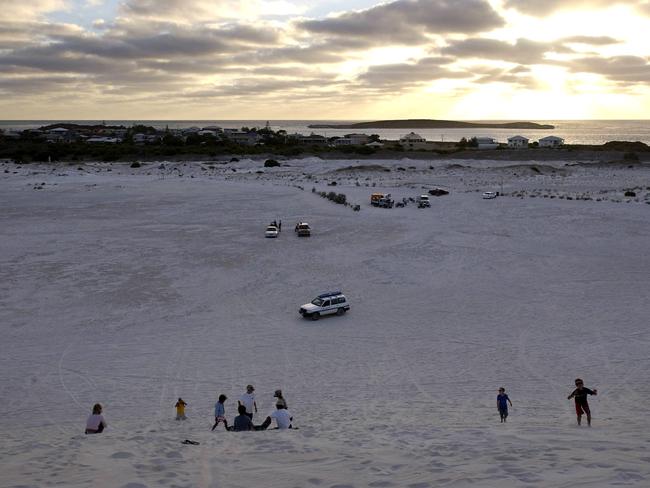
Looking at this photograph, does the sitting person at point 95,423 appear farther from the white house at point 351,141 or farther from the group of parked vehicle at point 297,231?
the white house at point 351,141

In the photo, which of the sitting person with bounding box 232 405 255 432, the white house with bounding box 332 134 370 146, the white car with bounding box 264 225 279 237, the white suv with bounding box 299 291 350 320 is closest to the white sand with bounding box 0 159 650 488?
the white suv with bounding box 299 291 350 320

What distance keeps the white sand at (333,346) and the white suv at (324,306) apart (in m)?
0.42

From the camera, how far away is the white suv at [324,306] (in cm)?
2189

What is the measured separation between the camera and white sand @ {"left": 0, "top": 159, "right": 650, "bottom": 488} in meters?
9.80

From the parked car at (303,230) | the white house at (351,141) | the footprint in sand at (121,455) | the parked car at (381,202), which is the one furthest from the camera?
the white house at (351,141)

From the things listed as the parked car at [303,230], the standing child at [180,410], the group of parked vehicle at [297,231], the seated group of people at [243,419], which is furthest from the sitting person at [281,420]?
the parked car at [303,230]

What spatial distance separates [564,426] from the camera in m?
12.6

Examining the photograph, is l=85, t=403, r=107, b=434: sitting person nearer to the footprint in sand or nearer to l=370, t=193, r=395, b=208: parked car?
the footprint in sand

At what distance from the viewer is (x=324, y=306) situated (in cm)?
2198

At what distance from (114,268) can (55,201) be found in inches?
1063

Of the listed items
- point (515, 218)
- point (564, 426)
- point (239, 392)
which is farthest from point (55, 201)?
point (564, 426)

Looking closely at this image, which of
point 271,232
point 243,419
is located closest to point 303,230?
point 271,232

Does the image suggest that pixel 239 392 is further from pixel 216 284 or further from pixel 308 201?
pixel 308 201

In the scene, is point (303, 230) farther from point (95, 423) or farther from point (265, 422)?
point (95, 423)
